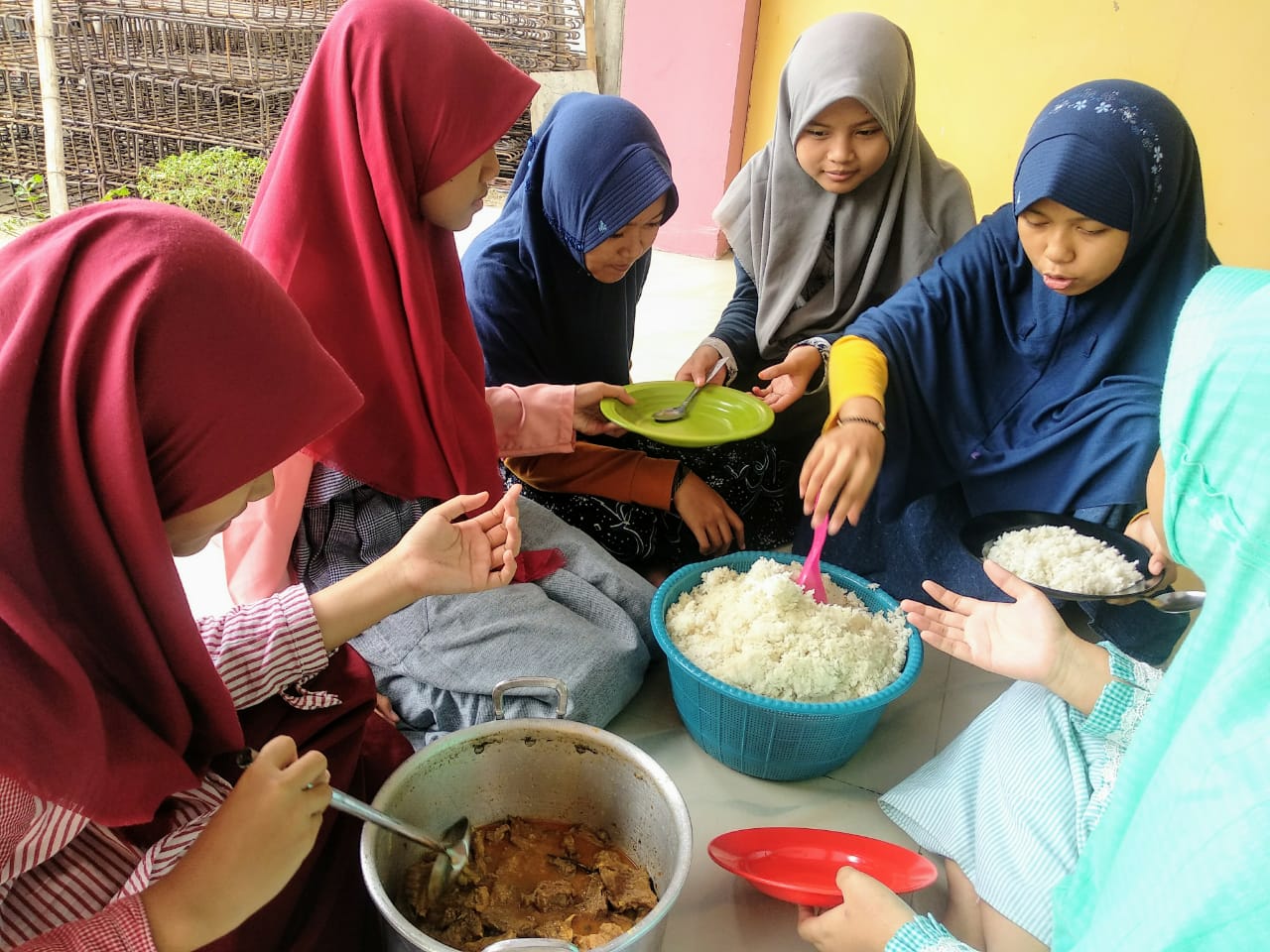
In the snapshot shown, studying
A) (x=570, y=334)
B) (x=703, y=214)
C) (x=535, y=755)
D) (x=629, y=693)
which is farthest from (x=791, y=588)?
(x=703, y=214)

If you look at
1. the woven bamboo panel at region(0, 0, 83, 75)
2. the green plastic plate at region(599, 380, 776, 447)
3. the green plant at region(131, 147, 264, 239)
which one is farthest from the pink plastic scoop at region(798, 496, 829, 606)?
the woven bamboo panel at region(0, 0, 83, 75)

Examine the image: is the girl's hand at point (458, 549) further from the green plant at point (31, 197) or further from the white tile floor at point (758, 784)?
the green plant at point (31, 197)

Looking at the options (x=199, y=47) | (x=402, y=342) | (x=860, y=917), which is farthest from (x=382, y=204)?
(x=199, y=47)

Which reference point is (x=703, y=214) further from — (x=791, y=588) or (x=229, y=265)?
(x=229, y=265)

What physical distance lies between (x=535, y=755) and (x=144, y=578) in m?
0.53

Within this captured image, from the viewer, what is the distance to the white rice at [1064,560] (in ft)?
4.59

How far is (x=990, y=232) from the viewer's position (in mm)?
1782

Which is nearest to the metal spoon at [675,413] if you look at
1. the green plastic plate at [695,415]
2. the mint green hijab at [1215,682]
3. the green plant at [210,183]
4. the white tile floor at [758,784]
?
the green plastic plate at [695,415]

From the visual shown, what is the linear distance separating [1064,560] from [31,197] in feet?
15.2

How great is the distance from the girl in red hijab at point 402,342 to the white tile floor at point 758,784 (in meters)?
0.10

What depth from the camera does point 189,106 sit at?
4160mm

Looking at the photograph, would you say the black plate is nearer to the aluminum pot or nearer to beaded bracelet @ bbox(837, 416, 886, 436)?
beaded bracelet @ bbox(837, 416, 886, 436)

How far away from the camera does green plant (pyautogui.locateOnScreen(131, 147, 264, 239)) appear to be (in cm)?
332

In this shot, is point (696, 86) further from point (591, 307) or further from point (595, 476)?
point (595, 476)
